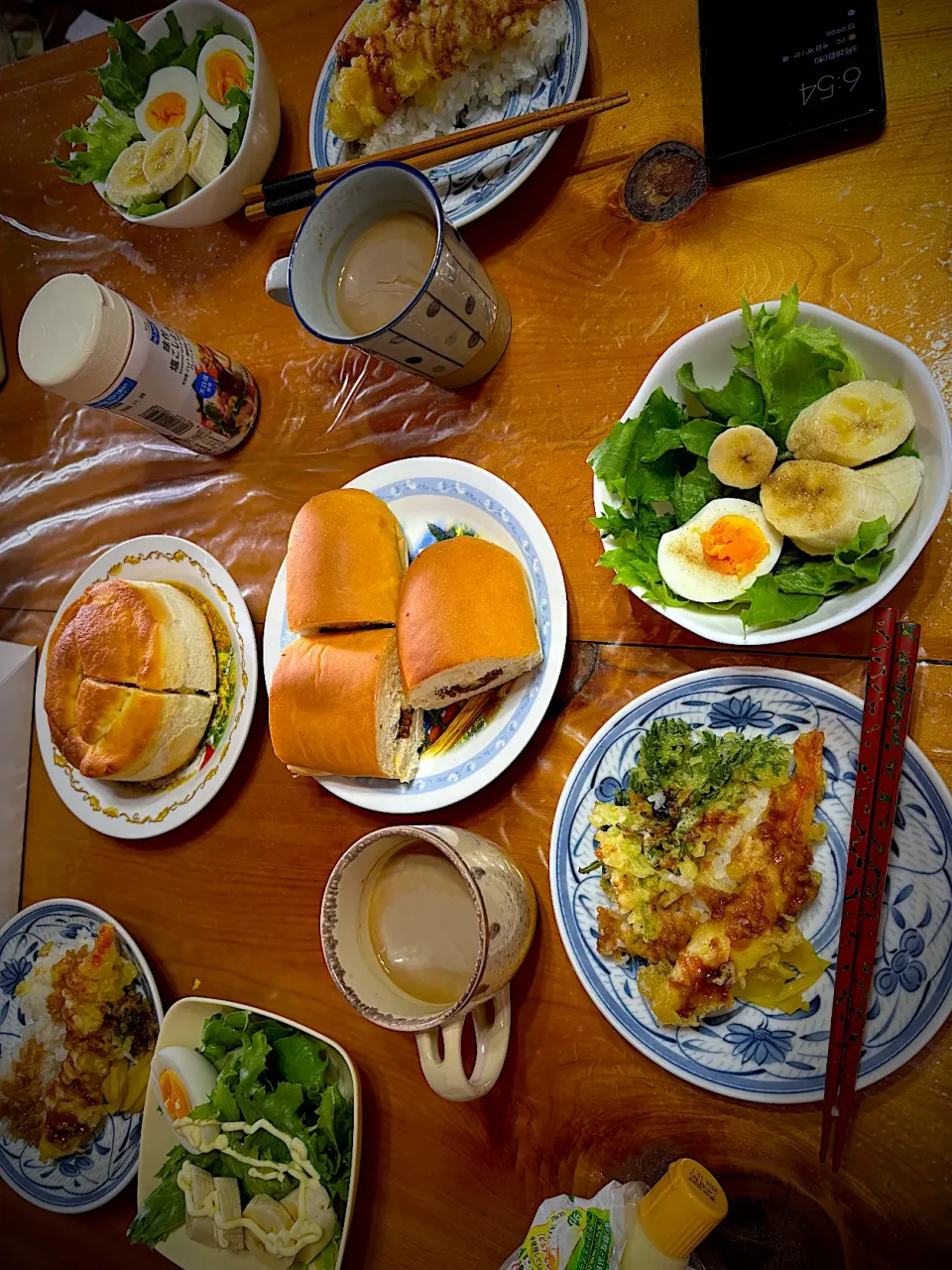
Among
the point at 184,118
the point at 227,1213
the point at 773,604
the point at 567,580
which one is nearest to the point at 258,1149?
the point at 227,1213

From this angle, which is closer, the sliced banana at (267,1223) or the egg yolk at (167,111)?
the sliced banana at (267,1223)

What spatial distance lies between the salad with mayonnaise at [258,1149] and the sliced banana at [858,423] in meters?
1.24

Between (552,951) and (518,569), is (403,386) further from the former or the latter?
(552,951)

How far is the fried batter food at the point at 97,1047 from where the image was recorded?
167cm

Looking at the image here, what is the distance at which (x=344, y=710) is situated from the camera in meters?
1.41

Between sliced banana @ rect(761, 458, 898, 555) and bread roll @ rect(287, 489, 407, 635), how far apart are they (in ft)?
2.07

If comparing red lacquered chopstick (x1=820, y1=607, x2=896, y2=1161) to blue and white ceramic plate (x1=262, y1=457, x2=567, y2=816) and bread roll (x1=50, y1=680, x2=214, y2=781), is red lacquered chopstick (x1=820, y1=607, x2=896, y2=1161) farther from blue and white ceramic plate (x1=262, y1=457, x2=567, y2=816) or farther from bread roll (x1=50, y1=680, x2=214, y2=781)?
bread roll (x1=50, y1=680, x2=214, y2=781)

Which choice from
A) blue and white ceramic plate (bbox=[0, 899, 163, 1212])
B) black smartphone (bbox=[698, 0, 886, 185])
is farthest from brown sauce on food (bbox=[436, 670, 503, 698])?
black smartphone (bbox=[698, 0, 886, 185])

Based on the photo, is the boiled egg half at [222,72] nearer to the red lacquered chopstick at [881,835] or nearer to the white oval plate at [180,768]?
the white oval plate at [180,768]

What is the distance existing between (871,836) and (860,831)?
1 cm

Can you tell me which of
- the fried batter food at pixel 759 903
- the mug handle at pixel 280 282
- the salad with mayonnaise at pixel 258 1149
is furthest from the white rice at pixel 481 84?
the salad with mayonnaise at pixel 258 1149

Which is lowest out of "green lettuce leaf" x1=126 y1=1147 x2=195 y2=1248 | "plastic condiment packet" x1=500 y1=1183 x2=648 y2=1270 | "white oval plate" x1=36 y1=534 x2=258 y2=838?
"green lettuce leaf" x1=126 y1=1147 x2=195 y2=1248

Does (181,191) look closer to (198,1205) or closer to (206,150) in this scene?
(206,150)

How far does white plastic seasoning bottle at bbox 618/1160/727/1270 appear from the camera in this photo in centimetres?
113
